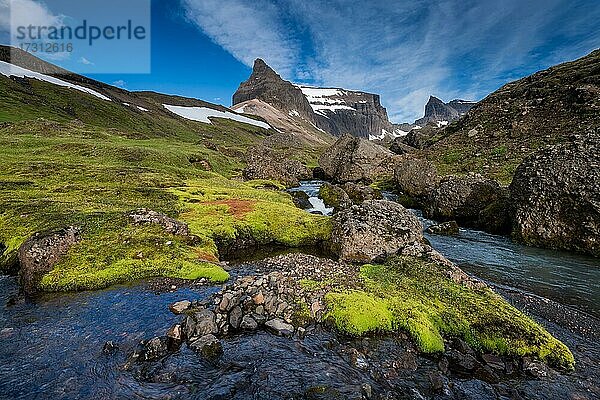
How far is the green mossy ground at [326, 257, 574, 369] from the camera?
10.3m

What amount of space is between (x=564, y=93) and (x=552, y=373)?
6077 centimetres

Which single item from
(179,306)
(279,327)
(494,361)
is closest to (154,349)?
(179,306)

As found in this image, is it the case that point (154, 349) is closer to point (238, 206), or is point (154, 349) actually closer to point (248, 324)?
point (248, 324)

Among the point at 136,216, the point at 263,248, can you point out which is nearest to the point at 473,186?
the point at 263,248

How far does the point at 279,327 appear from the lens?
36.4 ft

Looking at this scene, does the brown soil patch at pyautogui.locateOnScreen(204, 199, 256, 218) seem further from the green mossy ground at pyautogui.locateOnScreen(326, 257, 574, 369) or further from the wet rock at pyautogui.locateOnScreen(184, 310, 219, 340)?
the wet rock at pyautogui.locateOnScreen(184, 310, 219, 340)

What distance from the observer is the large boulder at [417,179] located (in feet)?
133

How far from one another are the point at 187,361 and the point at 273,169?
4804 cm

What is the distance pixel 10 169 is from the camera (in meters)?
39.6

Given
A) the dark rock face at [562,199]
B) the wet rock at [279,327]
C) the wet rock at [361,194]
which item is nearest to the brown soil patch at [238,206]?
the wet rock at [279,327]

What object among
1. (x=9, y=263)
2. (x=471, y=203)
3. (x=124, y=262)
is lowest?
(x=9, y=263)

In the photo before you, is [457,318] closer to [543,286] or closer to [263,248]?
[543,286]

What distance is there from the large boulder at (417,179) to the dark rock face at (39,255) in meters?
34.5

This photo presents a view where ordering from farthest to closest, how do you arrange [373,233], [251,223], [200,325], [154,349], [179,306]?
1. [251,223]
2. [373,233]
3. [179,306]
4. [200,325]
5. [154,349]
